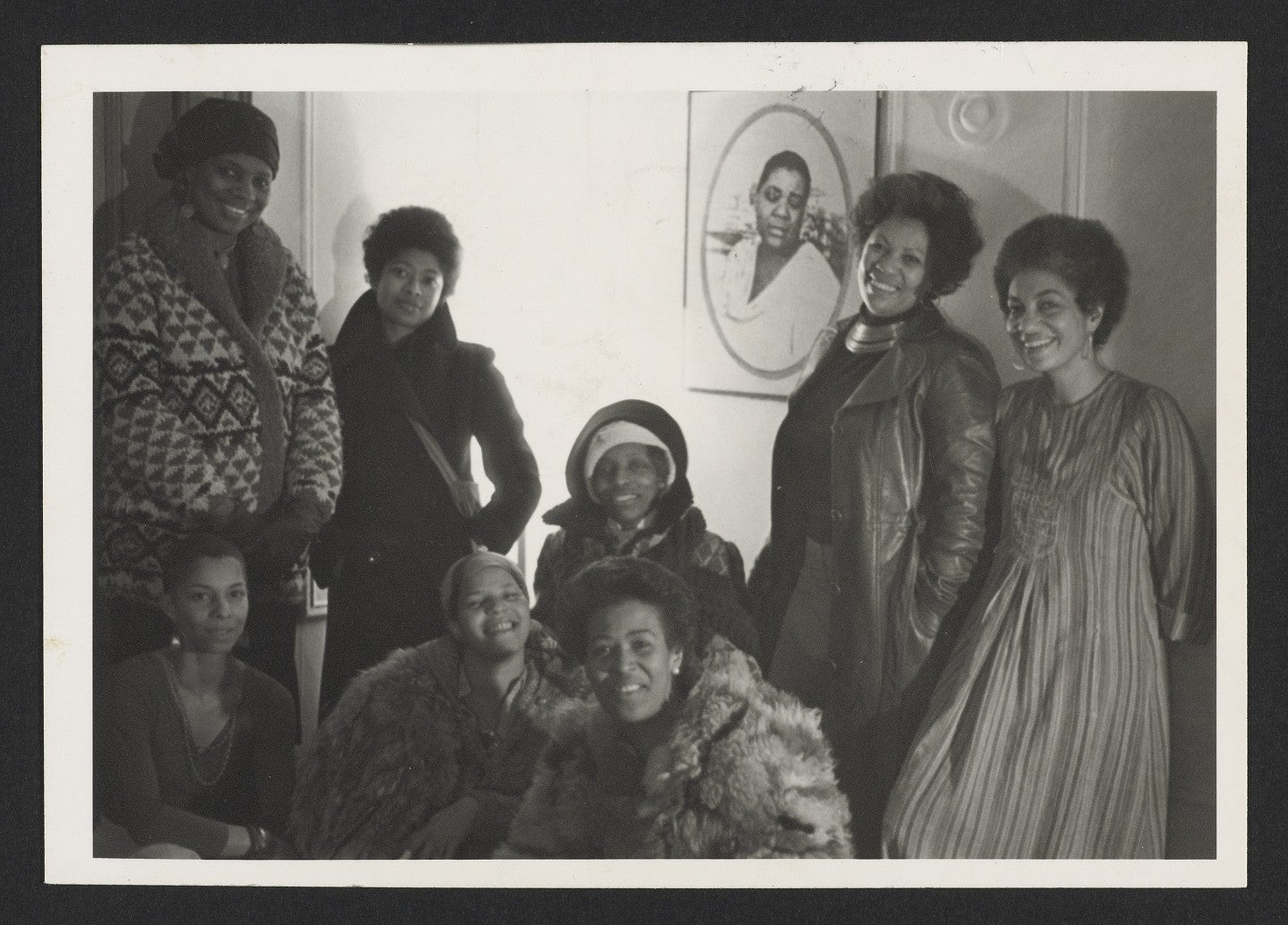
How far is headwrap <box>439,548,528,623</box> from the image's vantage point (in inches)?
109

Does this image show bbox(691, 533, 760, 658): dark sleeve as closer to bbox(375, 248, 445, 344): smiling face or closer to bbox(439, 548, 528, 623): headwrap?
bbox(439, 548, 528, 623): headwrap

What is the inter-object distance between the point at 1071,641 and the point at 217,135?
1.86 meters

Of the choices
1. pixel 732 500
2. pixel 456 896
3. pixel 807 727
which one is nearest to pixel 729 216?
pixel 732 500

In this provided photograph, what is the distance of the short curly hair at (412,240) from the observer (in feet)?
9.11

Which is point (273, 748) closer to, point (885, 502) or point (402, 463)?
point (402, 463)

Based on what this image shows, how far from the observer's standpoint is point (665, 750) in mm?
2752

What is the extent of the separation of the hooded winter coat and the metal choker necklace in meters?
0.65

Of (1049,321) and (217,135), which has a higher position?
(217,135)

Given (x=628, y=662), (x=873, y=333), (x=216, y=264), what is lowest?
(x=628, y=662)

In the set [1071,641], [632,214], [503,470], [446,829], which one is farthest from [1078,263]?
[446,829]

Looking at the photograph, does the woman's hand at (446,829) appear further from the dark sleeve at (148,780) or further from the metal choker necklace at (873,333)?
the metal choker necklace at (873,333)

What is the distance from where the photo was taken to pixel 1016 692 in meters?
2.77

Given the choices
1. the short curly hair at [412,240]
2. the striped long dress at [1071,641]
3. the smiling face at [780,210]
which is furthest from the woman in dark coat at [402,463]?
the striped long dress at [1071,641]

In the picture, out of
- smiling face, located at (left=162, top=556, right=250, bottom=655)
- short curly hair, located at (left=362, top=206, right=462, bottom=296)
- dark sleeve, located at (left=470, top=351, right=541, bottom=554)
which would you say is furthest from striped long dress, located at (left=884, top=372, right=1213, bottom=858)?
smiling face, located at (left=162, top=556, right=250, bottom=655)
